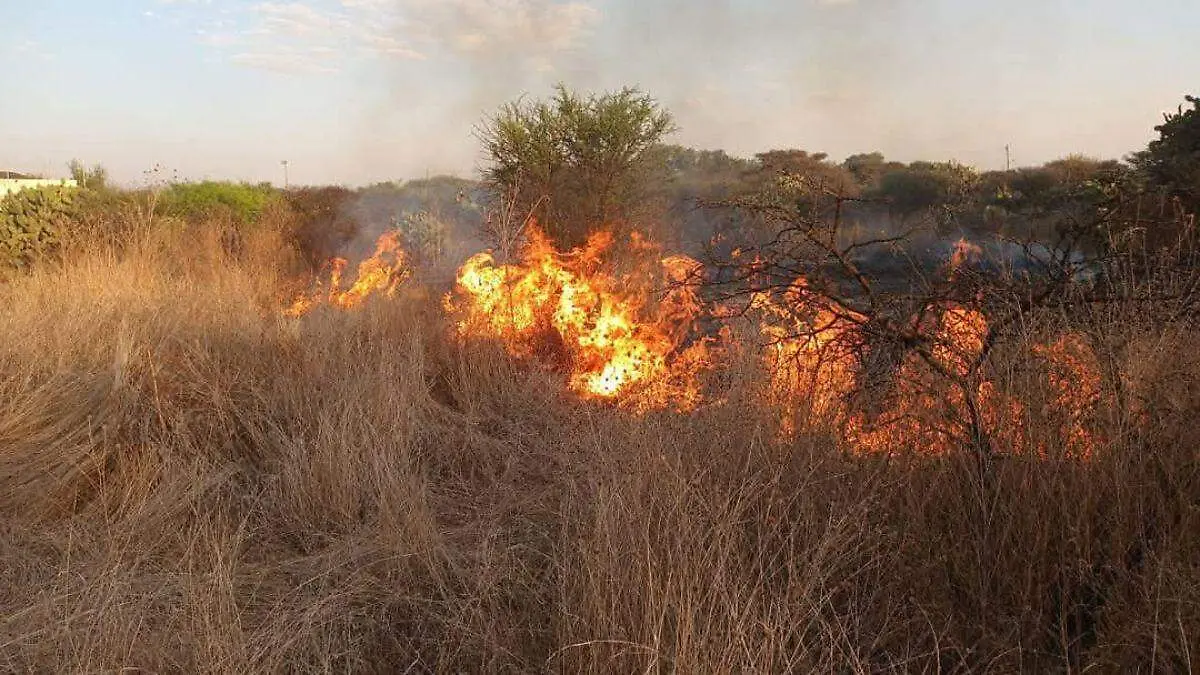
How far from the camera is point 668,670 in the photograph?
2.04 metres

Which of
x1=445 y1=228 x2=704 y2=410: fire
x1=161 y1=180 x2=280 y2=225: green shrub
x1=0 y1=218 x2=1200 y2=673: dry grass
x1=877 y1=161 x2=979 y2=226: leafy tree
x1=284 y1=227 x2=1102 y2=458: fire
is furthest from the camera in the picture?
x1=877 y1=161 x2=979 y2=226: leafy tree

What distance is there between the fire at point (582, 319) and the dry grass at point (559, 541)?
3.82ft

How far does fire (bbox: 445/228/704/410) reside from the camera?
19.4 feet

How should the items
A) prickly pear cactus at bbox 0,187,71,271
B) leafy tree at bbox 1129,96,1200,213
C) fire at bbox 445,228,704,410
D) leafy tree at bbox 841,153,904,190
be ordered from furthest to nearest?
leafy tree at bbox 841,153,904,190 < prickly pear cactus at bbox 0,187,71,271 < leafy tree at bbox 1129,96,1200,213 < fire at bbox 445,228,704,410

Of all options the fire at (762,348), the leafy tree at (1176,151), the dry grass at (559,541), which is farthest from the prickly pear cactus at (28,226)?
the leafy tree at (1176,151)

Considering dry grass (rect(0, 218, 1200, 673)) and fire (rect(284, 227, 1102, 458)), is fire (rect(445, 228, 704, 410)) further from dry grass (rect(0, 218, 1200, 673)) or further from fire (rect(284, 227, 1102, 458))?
dry grass (rect(0, 218, 1200, 673))

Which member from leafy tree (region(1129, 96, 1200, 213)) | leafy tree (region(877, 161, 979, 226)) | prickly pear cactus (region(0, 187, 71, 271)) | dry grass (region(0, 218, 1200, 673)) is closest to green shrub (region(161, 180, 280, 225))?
prickly pear cactus (region(0, 187, 71, 271))

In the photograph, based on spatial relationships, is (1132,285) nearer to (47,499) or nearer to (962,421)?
(962,421)

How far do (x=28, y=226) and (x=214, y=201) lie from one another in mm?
4797

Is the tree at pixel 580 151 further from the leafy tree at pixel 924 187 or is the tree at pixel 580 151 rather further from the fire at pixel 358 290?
the leafy tree at pixel 924 187

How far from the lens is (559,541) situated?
3.22 metres

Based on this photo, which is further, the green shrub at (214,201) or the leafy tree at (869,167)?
the leafy tree at (869,167)

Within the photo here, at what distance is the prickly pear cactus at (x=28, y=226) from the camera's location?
8516 millimetres

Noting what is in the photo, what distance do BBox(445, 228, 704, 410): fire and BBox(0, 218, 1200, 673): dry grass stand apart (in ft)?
3.82
